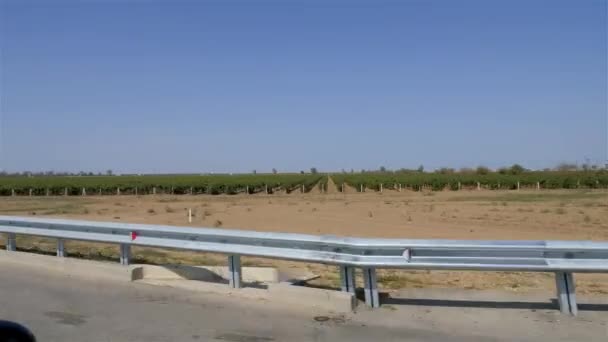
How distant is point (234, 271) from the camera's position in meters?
8.20

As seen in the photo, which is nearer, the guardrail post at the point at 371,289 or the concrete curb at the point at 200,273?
the guardrail post at the point at 371,289

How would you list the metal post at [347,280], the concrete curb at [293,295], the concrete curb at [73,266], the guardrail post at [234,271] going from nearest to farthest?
the concrete curb at [293,295] → the metal post at [347,280] → the guardrail post at [234,271] → the concrete curb at [73,266]

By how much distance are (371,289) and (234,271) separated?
214 centimetres

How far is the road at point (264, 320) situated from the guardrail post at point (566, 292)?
0.43ft

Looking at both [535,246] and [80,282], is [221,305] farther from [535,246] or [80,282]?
[535,246]

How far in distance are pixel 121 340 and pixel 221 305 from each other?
171 centimetres

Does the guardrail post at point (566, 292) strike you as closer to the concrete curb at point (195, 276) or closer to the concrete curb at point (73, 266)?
the concrete curb at point (195, 276)

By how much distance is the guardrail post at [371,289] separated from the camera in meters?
7.11

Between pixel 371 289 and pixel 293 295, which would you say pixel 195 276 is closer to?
pixel 293 295

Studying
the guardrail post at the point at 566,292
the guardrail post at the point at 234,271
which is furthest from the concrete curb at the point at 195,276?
the guardrail post at the point at 566,292

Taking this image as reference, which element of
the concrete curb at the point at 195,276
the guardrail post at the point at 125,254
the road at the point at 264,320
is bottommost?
the road at the point at 264,320

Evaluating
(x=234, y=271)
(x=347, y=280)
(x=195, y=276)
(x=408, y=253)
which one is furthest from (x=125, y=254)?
(x=408, y=253)

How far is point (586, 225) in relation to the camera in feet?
68.2

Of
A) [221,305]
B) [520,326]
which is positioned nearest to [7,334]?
[221,305]
